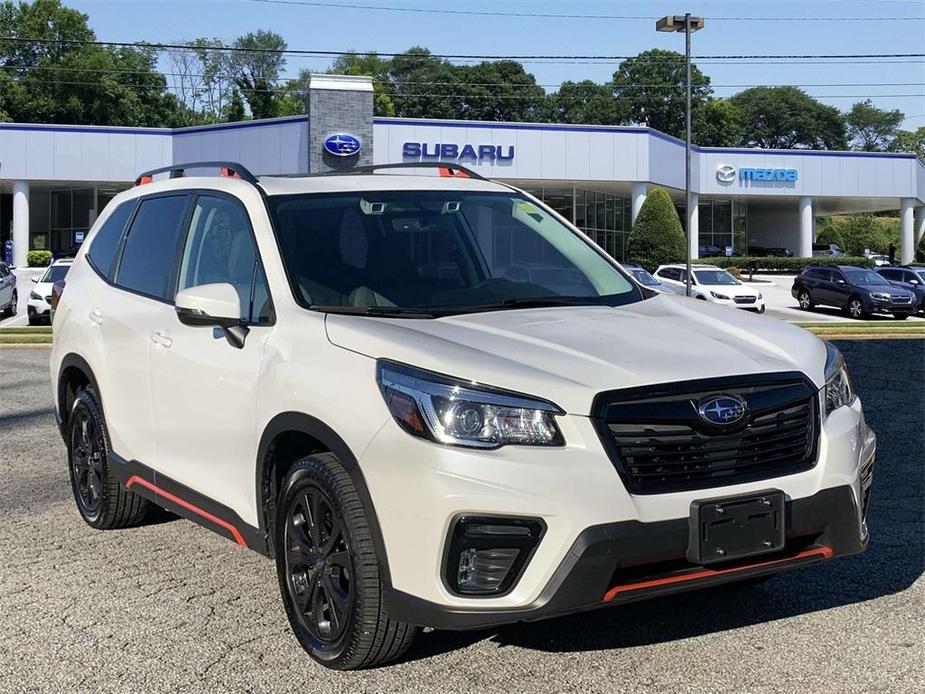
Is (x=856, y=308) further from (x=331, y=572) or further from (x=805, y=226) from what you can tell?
(x=331, y=572)

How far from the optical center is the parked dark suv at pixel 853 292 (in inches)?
1188

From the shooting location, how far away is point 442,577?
10.6ft

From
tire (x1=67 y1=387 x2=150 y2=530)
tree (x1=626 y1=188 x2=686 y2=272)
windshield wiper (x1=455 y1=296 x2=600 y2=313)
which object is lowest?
tire (x1=67 y1=387 x2=150 y2=530)

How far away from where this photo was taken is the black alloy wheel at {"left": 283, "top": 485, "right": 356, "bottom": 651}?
142 inches

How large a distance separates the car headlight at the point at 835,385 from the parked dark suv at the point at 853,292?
28.3 metres

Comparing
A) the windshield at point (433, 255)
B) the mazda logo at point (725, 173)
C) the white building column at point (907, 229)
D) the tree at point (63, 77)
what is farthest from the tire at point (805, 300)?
the tree at point (63, 77)

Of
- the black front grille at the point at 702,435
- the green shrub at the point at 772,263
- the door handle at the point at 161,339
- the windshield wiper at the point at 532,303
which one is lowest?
the black front grille at the point at 702,435

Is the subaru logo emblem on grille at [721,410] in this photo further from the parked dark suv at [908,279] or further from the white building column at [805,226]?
the white building column at [805,226]

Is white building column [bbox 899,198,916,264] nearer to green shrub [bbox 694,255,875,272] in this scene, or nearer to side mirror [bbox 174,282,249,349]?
green shrub [bbox 694,255,875,272]

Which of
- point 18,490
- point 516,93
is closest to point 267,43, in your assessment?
point 516,93

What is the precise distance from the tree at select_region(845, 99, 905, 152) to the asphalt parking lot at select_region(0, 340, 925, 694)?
455ft

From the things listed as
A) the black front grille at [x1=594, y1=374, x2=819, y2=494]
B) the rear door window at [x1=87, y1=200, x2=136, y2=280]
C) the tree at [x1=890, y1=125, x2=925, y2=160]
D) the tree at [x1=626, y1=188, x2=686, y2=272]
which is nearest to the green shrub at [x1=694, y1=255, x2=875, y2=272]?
the tree at [x1=626, y1=188, x2=686, y2=272]

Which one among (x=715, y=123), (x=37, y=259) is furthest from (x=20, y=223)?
(x=715, y=123)

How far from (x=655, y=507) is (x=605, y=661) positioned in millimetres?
856
